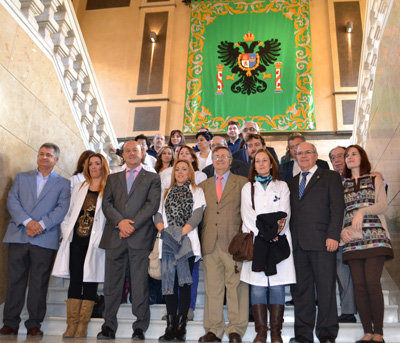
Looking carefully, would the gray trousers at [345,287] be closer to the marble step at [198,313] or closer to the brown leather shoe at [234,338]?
the marble step at [198,313]

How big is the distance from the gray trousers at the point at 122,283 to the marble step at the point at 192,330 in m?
0.11

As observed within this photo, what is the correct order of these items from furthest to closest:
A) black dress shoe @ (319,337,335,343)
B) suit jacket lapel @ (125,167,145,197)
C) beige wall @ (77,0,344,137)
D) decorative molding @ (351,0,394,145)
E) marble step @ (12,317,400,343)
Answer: beige wall @ (77,0,344,137)
decorative molding @ (351,0,394,145)
suit jacket lapel @ (125,167,145,197)
marble step @ (12,317,400,343)
black dress shoe @ (319,337,335,343)

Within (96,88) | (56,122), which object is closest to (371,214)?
(56,122)

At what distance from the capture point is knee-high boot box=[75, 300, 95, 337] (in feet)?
11.2

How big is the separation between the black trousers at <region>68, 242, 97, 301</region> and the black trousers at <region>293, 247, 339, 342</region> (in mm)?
1596

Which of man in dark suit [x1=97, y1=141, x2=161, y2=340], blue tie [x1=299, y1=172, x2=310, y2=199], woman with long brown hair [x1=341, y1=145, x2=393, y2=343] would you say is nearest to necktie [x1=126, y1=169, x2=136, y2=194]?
man in dark suit [x1=97, y1=141, x2=161, y2=340]

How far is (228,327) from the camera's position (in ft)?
10.5

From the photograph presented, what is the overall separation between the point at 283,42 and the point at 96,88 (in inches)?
204

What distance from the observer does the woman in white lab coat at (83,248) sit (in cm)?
350

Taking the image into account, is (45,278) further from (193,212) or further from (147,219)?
(193,212)

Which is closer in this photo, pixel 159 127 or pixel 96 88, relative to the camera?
pixel 96 88

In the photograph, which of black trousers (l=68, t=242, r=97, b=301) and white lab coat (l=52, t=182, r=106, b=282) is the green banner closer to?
white lab coat (l=52, t=182, r=106, b=282)

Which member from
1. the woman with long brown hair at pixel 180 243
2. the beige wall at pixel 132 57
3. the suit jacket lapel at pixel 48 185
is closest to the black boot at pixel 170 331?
the woman with long brown hair at pixel 180 243

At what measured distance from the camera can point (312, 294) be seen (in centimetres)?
320
